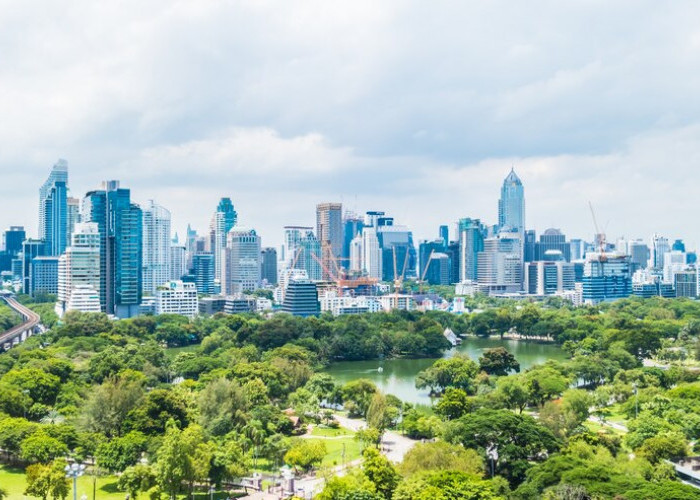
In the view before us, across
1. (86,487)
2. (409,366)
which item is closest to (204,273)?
(409,366)

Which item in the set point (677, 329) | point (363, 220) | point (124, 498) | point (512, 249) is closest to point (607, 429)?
point (124, 498)

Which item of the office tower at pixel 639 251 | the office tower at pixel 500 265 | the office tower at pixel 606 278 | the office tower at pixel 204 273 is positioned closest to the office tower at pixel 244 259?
the office tower at pixel 204 273

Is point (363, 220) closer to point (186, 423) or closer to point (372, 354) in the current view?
point (372, 354)

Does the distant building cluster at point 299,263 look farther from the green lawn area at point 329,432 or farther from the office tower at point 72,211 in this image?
the green lawn area at point 329,432

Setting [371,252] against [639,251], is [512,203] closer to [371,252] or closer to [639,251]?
[639,251]

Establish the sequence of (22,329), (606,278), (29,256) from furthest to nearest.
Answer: (29,256) < (606,278) < (22,329)

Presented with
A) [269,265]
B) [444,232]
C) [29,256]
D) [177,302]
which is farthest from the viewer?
[444,232]

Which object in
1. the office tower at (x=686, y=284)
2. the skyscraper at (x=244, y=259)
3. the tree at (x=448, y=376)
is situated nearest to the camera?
the tree at (x=448, y=376)
